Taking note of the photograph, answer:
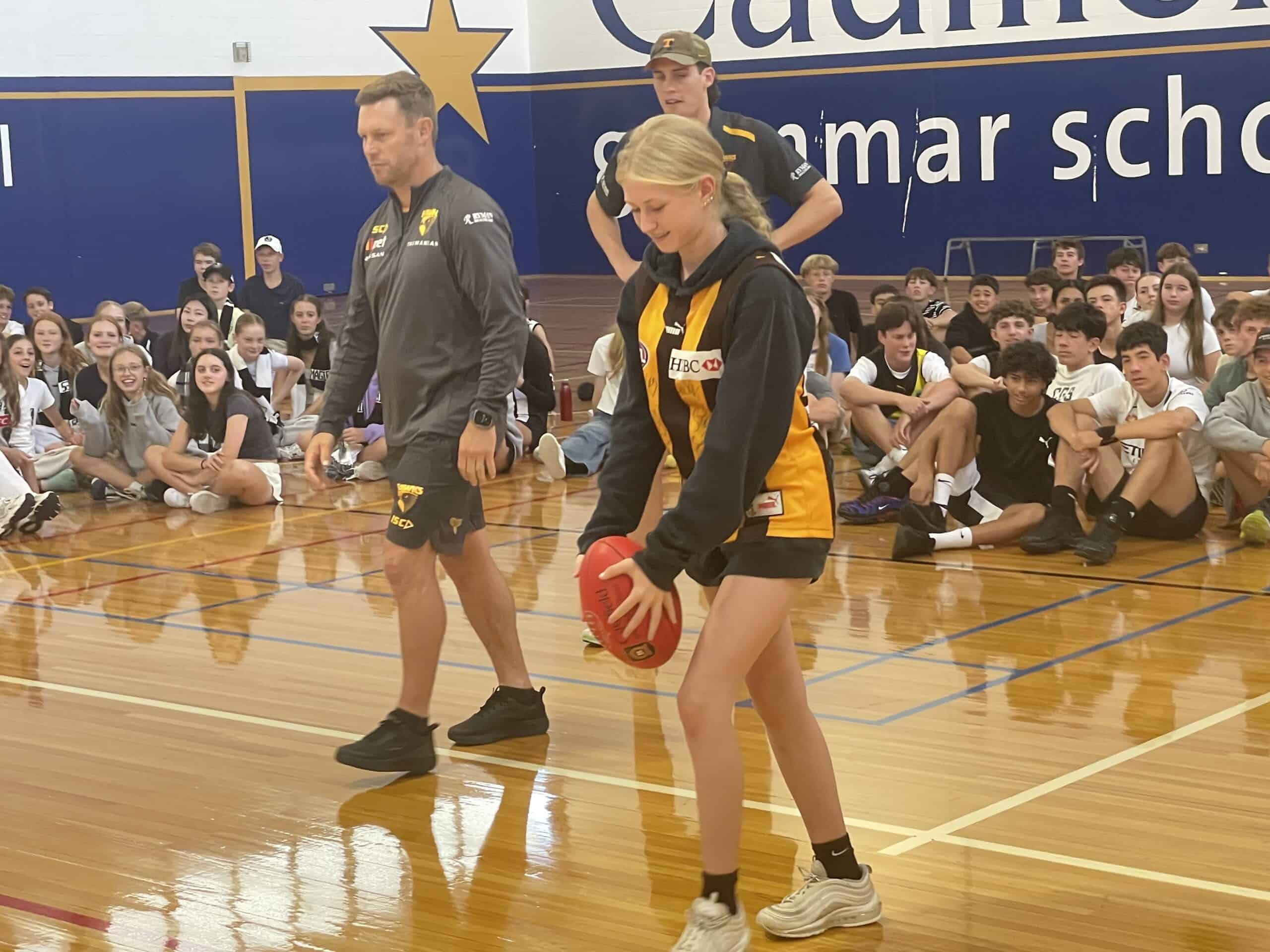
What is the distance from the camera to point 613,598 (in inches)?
121

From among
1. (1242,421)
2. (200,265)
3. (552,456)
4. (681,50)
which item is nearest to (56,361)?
(552,456)

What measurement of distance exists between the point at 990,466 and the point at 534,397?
3389 millimetres

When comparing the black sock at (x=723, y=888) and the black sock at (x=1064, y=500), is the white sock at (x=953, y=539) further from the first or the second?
the black sock at (x=723, y=888)

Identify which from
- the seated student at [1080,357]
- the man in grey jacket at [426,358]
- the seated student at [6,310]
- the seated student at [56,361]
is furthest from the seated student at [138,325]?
the man in grey jacket at [426,358]

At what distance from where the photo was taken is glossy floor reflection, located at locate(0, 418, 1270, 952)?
3490 mm

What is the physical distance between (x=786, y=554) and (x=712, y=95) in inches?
107

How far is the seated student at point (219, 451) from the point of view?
29.5 ft

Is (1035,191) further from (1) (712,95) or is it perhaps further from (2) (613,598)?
(2) (613,598)

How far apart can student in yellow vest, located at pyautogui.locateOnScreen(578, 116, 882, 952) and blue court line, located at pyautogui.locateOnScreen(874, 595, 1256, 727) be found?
1619 mm

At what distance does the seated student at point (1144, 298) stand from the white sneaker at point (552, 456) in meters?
3.09

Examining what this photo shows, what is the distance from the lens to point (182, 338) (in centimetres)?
1120

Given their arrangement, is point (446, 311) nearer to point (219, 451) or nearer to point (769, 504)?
point (769, 504)

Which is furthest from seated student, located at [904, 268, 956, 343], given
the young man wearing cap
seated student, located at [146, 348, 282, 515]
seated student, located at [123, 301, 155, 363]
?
the young man wearing cap

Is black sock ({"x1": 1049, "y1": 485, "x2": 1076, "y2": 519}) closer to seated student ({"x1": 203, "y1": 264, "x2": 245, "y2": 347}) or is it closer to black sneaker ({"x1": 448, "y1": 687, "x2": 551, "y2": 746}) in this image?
black sneaker ({"x1": 448, "y1": 687, "x2": 551, "y2": 746})
